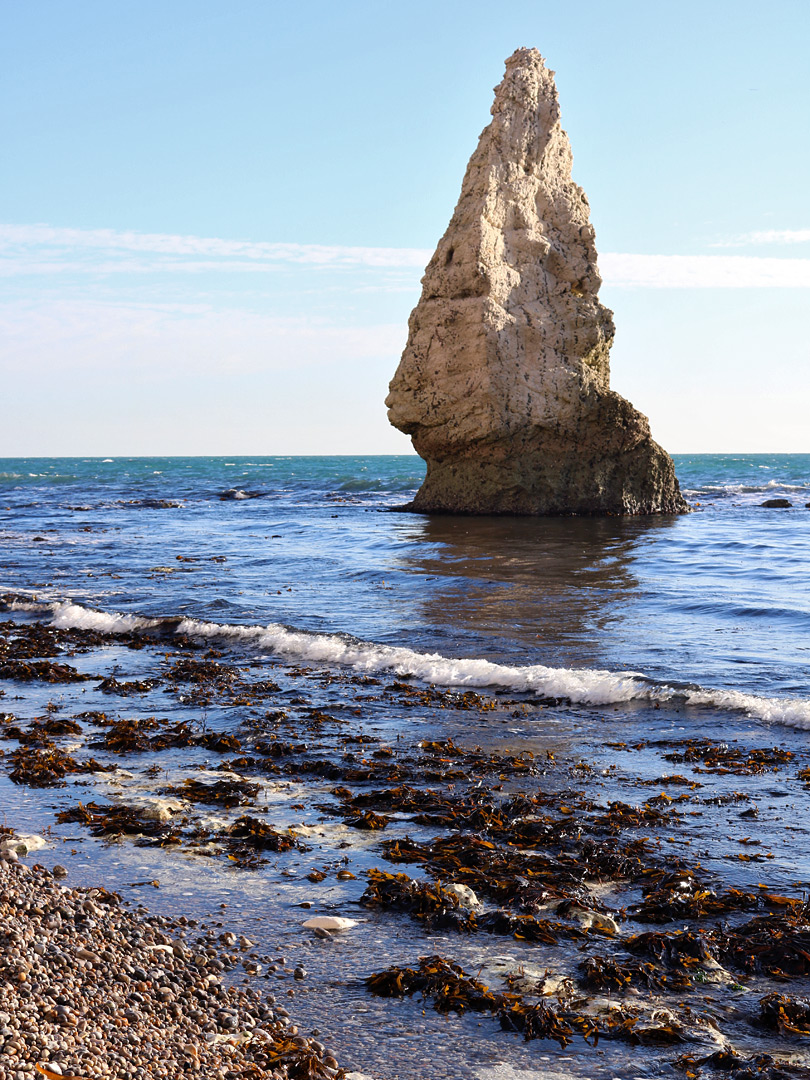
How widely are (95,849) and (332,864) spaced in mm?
1404

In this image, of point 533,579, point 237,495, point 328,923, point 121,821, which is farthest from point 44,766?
point 237,495

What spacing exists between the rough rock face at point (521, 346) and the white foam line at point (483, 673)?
15503mm

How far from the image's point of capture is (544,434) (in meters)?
26.7

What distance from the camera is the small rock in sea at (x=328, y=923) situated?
14.7 ft

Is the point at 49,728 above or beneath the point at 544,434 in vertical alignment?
beneath

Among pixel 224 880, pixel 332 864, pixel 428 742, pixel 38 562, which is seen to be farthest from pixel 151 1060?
pixel 38 562

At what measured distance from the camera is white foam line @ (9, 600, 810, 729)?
27.7 ft

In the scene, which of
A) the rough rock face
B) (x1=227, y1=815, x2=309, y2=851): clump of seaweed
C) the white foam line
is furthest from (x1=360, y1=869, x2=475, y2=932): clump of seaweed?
the rough rock face

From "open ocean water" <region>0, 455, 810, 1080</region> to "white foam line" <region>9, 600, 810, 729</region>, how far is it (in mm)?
26

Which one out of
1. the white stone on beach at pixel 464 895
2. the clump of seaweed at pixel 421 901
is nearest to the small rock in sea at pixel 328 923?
the clump of seaweed at pixel 421 901

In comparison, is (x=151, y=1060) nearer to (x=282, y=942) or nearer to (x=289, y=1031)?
(x=289, y=1031)

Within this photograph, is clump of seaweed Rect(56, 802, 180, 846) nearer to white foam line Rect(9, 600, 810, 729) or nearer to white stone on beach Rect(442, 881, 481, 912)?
white stone on beach Rect(442, 881, 481, 912)

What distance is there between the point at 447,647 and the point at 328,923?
6.66 m

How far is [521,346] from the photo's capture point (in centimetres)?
2641
